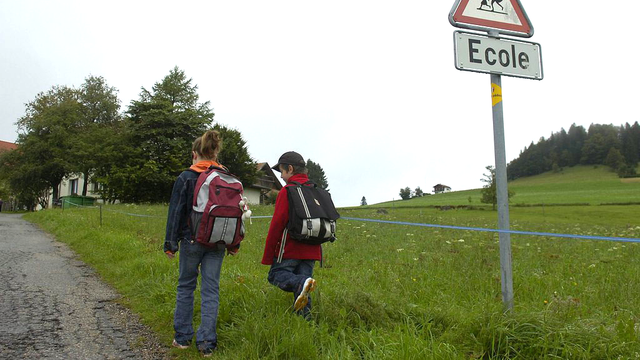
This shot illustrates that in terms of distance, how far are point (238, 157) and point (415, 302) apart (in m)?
45.8

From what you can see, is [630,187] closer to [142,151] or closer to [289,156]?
[142,151]

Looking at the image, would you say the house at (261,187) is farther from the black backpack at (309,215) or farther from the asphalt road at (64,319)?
the black backpack at (309,215)

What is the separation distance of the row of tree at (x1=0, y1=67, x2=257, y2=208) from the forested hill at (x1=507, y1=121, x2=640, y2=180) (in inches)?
3661

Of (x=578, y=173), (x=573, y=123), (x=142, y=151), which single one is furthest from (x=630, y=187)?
(x=142, y=151)

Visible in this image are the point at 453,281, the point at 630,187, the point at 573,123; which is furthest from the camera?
the point at 573,123

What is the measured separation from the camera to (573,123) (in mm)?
125375

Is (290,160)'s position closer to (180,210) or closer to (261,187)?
(180,210)

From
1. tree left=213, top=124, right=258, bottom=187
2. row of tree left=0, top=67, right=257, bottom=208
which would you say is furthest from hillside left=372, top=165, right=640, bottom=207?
row of tree left=0, top=67, right=257, bottom=208

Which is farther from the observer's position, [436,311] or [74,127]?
[74,127]

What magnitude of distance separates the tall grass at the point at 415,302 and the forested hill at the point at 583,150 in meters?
109

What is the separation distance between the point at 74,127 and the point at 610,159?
361 feet

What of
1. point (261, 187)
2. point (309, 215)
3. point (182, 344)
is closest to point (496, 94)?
point (309, 215)

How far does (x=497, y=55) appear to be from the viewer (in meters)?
3.62

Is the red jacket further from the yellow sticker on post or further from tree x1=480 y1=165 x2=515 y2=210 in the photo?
tree x1=480 y1=165 x2=515 y2=210
